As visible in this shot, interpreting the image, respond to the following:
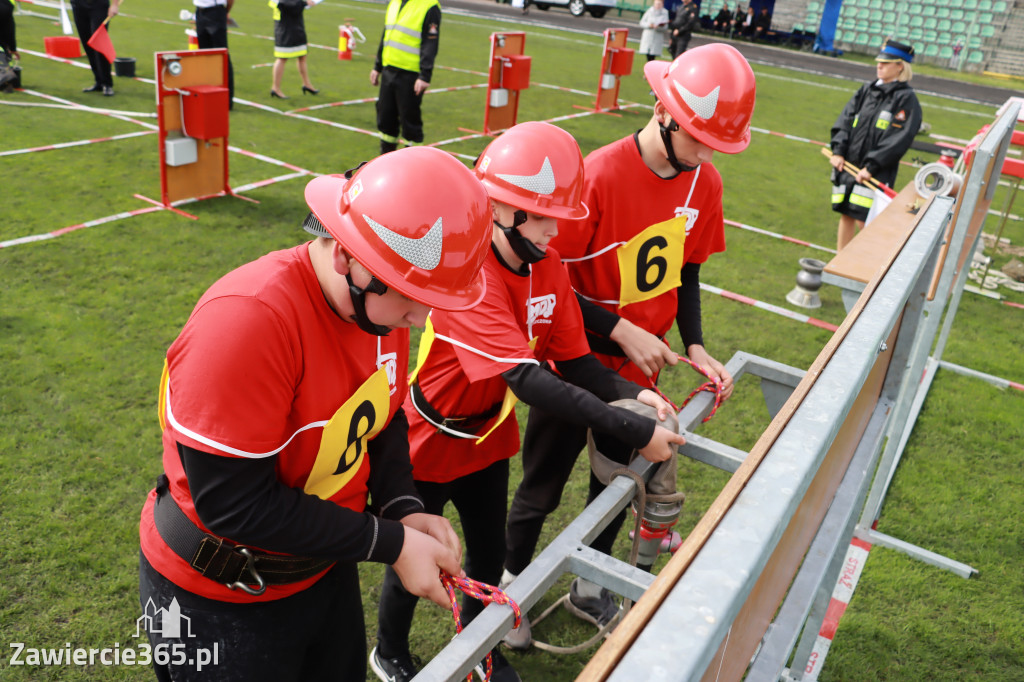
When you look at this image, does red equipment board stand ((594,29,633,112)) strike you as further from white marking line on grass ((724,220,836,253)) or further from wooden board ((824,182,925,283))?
wooden board ((824,182,925,283))

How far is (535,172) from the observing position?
2.43 m

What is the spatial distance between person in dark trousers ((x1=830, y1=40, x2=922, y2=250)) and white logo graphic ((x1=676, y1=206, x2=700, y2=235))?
4412 mm

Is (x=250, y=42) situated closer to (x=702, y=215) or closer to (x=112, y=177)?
(x=112, y=177)

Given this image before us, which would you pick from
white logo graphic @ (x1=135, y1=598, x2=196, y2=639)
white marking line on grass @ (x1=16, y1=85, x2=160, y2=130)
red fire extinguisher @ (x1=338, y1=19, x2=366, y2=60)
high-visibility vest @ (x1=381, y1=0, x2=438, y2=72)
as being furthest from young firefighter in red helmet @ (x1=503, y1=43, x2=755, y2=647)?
red fire extinguisher @ (x1=338, y1=19, x2=366, y2=60)

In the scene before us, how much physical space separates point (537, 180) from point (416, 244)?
2.85ft

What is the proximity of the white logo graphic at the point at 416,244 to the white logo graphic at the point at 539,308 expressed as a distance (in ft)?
3.15

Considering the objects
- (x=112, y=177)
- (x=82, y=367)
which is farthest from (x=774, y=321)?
(x=112, y=177)

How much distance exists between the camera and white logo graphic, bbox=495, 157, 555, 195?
7.97ft

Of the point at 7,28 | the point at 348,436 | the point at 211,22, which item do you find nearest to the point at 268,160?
the point at 211,22

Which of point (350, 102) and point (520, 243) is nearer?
point (520, 243)

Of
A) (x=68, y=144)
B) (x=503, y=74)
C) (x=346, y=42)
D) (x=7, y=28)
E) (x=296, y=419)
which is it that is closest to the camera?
(x=296, y=419)

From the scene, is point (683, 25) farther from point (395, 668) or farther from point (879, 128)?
point (395, 668)

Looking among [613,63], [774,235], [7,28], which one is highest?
[613,63]

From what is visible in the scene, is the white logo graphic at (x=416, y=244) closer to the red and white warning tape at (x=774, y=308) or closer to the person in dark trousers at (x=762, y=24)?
the red and white warning tape at (x=774, y=308)
